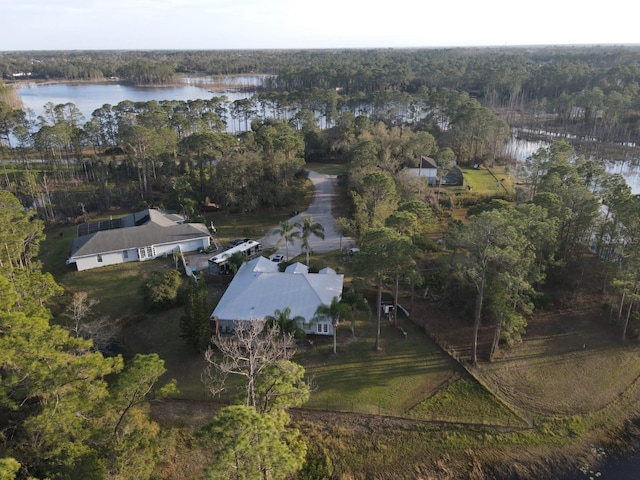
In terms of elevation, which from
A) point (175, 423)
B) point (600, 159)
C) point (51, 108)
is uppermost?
point (51, 108)

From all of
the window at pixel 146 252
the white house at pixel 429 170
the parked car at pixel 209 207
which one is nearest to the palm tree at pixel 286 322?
the window at pixel 146 252

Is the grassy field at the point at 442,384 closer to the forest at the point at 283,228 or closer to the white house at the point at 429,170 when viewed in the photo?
the forest at the point at 283,228

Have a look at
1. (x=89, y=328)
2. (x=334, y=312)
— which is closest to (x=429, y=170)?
(x=334, y=312)

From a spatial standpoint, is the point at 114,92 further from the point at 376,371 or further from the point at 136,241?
the point at 376,371

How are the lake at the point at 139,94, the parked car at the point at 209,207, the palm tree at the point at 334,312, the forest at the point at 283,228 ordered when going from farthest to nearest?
the lake at the point at 139,94 < the parked car at the point at 209,207 < the palm tree at the point at 334,312 < the forest at the point at 283,228

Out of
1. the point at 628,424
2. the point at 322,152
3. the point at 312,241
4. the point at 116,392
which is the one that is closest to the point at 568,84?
the point at 322,152

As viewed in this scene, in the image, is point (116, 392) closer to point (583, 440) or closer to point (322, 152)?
point (583, 440)

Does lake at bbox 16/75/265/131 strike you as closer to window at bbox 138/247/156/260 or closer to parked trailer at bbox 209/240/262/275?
window at bbox 138/247/156/260
